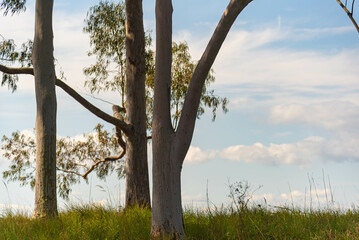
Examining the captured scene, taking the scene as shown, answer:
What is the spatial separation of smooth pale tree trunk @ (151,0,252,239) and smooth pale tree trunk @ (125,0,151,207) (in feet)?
11.1

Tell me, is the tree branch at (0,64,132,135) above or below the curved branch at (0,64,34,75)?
below

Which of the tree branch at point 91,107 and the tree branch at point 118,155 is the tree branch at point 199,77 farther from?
the tree branch at point 118,155

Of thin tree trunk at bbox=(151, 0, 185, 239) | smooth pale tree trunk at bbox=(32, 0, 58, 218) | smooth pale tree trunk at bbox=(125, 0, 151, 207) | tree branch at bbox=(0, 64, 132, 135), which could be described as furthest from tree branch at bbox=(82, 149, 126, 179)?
thin tree trunk at bbox=(151, 0, 185, 239)

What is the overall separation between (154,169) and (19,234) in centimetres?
228

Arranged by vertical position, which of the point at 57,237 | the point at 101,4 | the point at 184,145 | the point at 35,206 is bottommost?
the point at 57,237

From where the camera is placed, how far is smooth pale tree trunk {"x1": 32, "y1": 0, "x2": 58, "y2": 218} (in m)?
7.62

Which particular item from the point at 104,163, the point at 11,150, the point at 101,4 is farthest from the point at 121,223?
the point at 11,150

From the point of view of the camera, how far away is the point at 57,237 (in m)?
5.79

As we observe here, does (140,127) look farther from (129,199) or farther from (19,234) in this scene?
(19,234)

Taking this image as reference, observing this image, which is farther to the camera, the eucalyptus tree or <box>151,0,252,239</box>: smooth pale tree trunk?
the eucalyptus tree

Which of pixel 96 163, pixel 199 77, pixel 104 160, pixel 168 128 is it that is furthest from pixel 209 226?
pixel 96 163

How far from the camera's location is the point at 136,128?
9.26 metres

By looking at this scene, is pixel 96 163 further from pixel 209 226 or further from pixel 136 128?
pixel 209 226

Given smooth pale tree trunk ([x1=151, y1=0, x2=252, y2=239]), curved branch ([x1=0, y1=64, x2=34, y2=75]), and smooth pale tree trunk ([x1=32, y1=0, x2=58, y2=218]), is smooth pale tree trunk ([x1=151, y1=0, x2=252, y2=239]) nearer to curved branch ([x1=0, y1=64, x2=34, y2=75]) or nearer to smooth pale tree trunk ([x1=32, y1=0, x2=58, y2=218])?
smooth pale tree trunk ([x1=32, y1=0, x2=58, y2=218])
